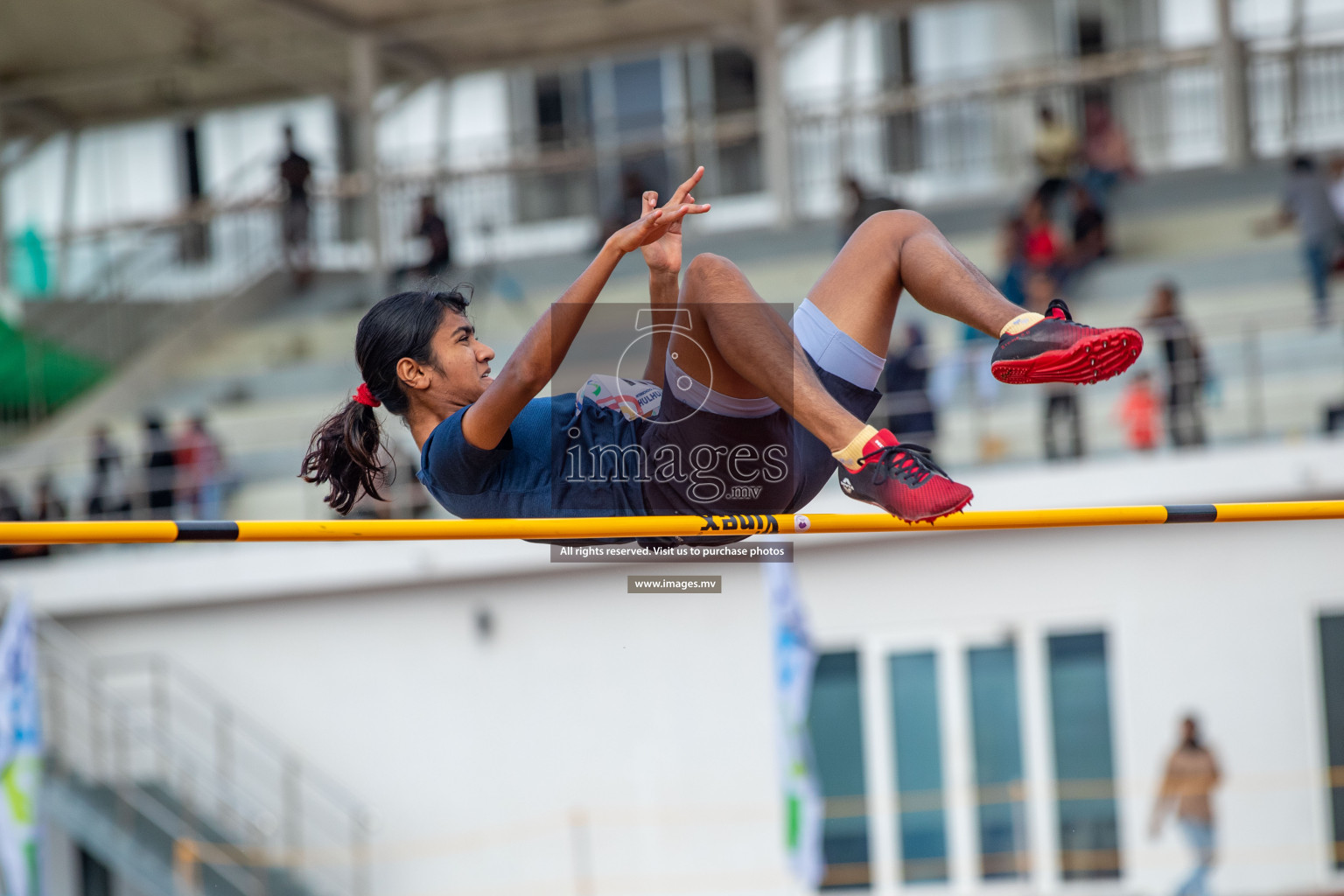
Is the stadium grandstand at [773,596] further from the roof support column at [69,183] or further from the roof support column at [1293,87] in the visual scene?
the roof support column at [69,183]

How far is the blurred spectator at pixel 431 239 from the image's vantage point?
11812mm

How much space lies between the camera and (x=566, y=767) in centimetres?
963

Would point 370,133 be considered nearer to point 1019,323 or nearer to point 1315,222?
point 1315,222

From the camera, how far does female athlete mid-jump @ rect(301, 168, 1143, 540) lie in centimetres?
309

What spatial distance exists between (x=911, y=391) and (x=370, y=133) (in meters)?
5.99

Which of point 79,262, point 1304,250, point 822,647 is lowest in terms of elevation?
point 822,647

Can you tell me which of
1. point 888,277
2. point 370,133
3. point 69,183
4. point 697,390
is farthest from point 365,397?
point 69,183

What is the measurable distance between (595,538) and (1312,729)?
261 inches

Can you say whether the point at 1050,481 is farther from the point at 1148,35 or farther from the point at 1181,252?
the point at 1148,35

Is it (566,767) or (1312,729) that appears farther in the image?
(566,767)

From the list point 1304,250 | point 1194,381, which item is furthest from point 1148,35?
point 1194,381

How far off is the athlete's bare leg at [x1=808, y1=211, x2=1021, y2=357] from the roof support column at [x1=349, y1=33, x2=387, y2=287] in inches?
398

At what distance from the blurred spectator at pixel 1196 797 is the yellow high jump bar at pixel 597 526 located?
17.6ft

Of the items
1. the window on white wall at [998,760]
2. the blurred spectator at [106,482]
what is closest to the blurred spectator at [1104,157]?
the window on white wall at [998,760]
